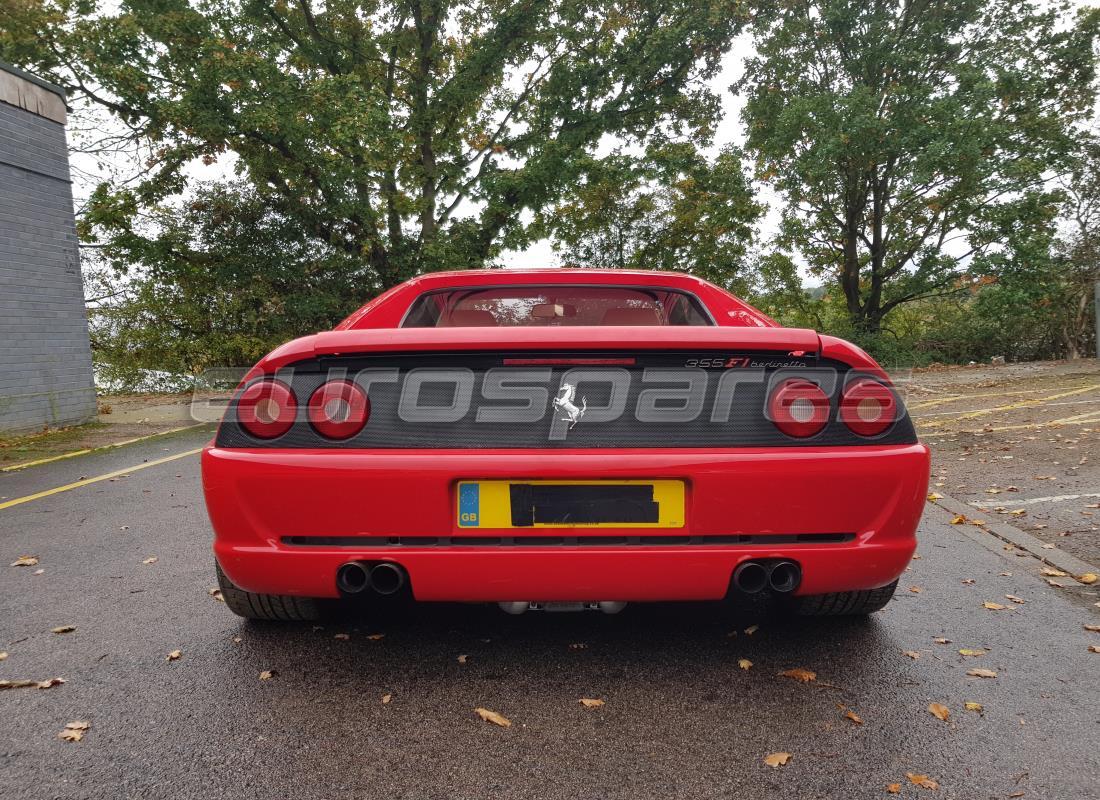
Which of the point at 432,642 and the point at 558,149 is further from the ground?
the point at 558,149

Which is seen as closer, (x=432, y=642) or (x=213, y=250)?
(x=432, y=642)

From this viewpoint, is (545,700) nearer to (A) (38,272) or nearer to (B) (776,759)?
(B) (776,759)

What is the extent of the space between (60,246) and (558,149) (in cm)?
1075

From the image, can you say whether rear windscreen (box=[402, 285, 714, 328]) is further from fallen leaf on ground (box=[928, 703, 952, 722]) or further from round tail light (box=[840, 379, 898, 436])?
fallen leaf on ground (box=[928, 703, 952, 722])

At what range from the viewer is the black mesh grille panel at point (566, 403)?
2.13 m

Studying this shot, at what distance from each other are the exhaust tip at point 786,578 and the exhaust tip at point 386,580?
108 centimetres

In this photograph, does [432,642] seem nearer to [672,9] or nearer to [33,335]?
[33,335]

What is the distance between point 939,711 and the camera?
2.12m

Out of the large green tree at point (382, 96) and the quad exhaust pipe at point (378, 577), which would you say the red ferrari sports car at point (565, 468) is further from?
the large green tree at point (382, 96)

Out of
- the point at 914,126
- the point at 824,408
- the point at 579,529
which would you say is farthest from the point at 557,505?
the point at 914,126

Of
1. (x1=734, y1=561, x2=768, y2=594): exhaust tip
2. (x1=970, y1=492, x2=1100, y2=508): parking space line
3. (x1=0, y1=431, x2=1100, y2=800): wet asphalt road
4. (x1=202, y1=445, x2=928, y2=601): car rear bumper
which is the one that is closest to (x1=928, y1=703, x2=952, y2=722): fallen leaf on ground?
(x1=0, y1=431, x2=1100, y2=800): wet asphalt road

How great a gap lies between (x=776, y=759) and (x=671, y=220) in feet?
65.1

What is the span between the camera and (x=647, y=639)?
262 centimetres

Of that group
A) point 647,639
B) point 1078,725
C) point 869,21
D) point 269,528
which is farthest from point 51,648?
point 869,21
